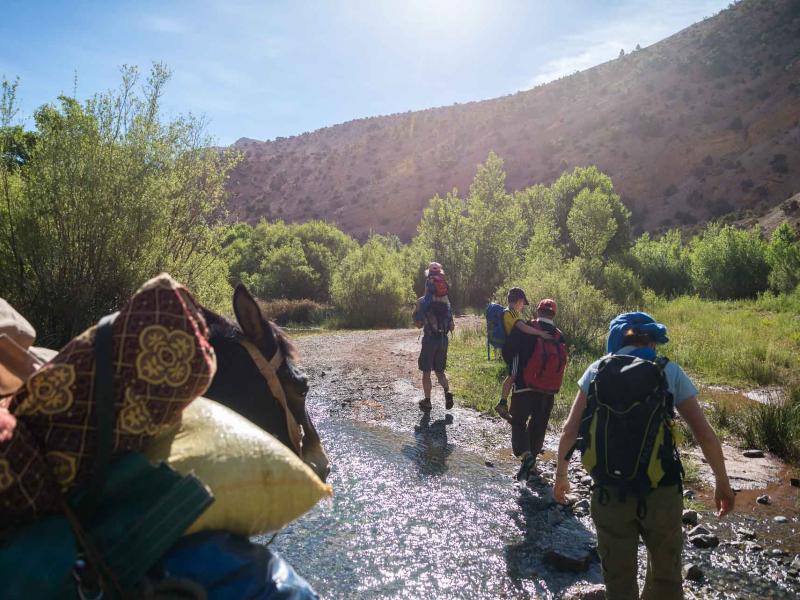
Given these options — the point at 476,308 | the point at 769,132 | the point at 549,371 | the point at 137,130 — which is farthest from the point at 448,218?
the point at 769,132

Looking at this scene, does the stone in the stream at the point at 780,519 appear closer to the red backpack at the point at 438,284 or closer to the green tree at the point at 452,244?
the red backpack at the point at 438,284

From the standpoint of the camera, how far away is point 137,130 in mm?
9031

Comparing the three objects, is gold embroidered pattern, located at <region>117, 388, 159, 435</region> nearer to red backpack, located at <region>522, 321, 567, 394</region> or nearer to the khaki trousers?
the khaki trousers

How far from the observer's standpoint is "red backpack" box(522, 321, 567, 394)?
234 inches

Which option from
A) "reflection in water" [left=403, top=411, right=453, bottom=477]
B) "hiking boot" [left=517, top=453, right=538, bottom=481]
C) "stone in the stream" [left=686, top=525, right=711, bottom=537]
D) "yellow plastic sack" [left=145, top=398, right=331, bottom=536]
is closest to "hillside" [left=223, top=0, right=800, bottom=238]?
"reflection in water" [left=403, top=411, right=453, bottom=477]

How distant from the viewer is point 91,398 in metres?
1.16

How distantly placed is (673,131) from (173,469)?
6788cm

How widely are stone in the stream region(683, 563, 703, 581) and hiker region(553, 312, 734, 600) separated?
1.36 meters

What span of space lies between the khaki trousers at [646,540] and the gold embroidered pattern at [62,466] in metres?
2.77

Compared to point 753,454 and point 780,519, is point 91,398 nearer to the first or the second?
point 780,519

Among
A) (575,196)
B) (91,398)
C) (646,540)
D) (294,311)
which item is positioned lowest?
(294,311)

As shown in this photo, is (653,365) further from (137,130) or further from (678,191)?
(678,191)

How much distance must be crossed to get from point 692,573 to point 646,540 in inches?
63.6

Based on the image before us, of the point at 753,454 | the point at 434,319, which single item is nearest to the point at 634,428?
the point at 753,454
